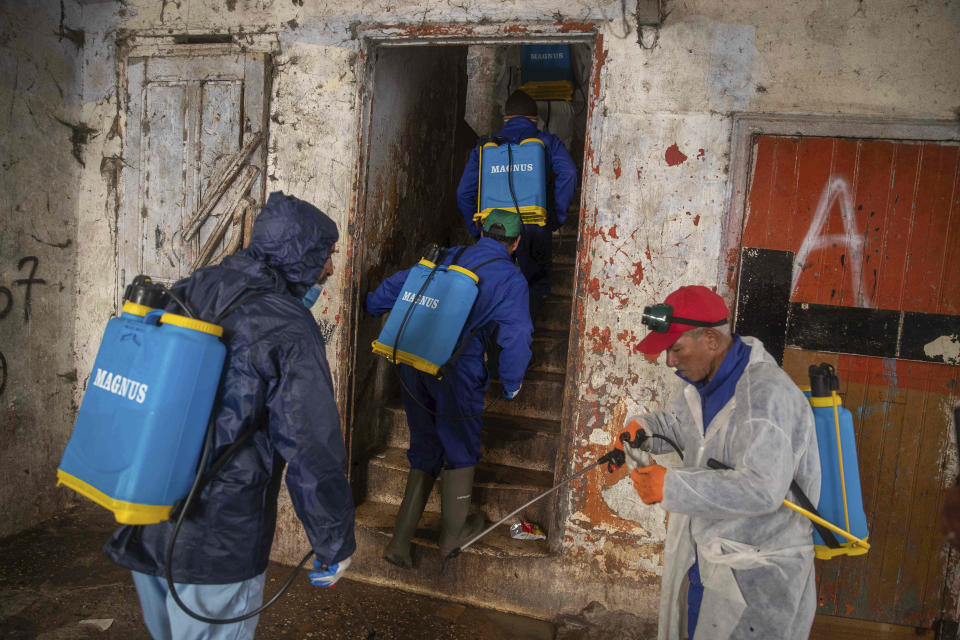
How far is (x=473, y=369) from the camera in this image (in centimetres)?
329

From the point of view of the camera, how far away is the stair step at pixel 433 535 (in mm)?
3402

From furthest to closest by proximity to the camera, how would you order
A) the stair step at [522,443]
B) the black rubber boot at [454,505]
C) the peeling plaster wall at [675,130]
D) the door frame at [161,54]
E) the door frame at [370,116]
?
the stair step at [522,443] < the door frame at [161,54] < the black rubber boot at [454,505] < the door frame at [370,116] < the peeling plaster wall at [675,130]

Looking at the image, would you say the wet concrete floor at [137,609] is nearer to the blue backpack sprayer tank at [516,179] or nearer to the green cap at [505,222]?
the green cap at [505,222]

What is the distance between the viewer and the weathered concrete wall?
11.9 ft

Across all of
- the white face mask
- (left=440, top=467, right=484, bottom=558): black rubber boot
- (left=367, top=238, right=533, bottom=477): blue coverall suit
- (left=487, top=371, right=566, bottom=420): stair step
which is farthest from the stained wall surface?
the white face mask

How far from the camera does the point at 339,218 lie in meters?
3.56

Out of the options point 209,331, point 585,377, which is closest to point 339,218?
point 585,377

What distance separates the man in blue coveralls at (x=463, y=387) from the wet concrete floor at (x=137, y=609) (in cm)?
31

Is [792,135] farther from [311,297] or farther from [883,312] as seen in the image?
[311,297]

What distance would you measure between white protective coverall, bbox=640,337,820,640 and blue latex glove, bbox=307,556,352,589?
1099 millimetres

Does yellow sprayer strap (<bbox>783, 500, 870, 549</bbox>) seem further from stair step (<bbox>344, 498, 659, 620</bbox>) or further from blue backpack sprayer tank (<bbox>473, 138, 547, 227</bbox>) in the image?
blue backpack sprayer tank (<bbox>473, 138, 547, 227</bbox>)

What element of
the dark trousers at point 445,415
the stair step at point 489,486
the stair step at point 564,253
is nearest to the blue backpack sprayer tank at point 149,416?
the dark trousers at point 445,415

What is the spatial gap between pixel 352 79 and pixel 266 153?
0.71 metres

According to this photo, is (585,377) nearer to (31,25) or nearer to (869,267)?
(869,267)
